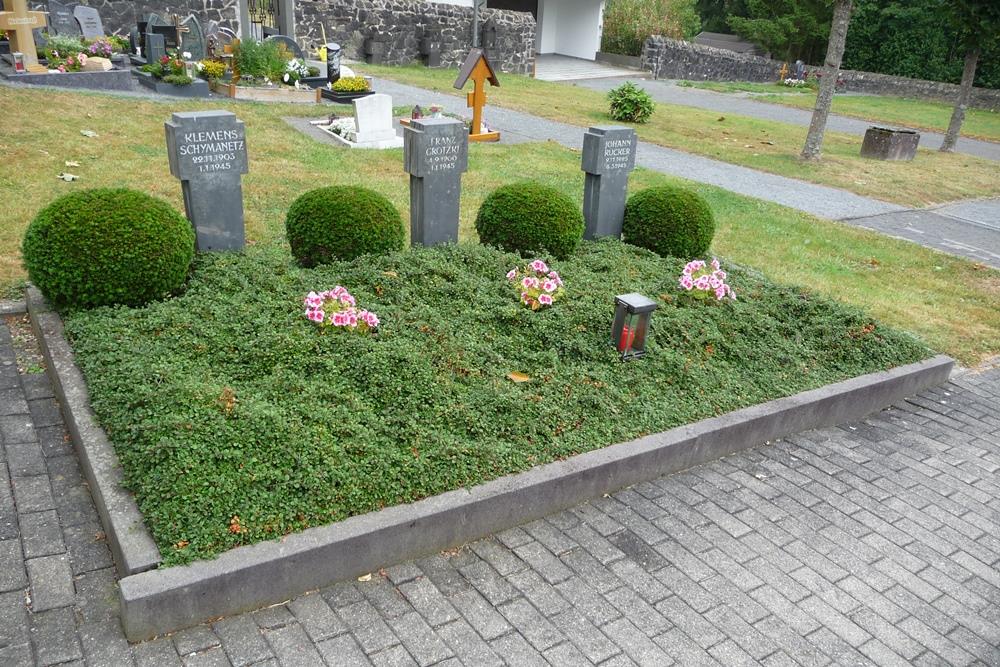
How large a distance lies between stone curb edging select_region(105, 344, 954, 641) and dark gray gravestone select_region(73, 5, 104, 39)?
61.8 feet

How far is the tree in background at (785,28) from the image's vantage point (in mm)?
38684

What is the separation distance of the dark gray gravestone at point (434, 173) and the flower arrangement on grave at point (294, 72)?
11576 mm

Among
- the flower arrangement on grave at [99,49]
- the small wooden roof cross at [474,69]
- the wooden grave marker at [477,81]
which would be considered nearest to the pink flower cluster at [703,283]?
the wooden grave marker at [477,81]

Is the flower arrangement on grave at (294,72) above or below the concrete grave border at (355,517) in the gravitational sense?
above

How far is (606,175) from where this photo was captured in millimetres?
8500

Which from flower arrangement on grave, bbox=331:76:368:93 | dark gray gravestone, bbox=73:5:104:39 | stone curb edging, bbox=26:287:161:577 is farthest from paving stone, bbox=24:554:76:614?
dark gray gravestone, bbox=73:5:104:39

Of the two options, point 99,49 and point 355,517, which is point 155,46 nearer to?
point 99,49

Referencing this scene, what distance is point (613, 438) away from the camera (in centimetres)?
523

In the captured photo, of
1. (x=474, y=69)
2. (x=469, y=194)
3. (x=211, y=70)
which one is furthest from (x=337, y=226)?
(x=211, y=70)

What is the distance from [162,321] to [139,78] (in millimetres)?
13355

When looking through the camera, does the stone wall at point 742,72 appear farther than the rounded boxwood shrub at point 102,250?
Yes

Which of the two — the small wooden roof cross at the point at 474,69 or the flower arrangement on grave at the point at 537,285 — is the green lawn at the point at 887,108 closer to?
the small wooden roof cross at the point at 474,69

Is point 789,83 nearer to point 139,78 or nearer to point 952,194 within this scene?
point 952,194

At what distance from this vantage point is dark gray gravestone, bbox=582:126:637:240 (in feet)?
27.7
